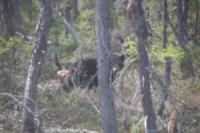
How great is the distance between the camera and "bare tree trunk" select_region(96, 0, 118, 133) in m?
10.4

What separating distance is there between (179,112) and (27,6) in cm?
632

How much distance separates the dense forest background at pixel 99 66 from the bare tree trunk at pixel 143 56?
18 millimetres

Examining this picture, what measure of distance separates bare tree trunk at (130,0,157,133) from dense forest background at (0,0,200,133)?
18 millimetres

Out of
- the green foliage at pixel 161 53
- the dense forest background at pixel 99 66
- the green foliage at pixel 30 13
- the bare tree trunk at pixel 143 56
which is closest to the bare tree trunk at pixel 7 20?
the dense forest background at pixel 99 66

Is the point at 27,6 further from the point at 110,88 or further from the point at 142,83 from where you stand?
the point at 142,83

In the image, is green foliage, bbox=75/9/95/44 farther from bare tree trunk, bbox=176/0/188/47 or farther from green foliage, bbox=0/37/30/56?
green foliage, bbox=0/37/30/56

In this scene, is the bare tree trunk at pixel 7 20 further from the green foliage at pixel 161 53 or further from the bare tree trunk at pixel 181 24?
the green foliage at pixel 161 53

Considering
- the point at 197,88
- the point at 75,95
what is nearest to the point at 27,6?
the point at 75,95

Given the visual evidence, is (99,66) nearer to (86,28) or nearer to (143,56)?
(143,56)

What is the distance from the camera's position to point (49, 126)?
13.0 m

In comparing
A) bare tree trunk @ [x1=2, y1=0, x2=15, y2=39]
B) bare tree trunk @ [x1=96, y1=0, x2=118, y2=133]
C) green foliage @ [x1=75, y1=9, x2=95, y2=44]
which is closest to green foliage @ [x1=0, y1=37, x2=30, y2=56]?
bare tree trunk @ [x1=2, y1=0, x2=15, y2=39]

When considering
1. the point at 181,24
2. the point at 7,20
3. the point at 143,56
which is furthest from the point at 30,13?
the point at 143,56

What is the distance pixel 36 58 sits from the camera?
12523 millimetres

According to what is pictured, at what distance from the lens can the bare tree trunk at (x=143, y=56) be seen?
901 centimetres
